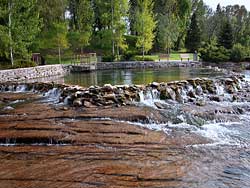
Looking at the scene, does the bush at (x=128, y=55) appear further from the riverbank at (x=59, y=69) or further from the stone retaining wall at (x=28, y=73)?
the stone retaining wall at (x=28, y=73)

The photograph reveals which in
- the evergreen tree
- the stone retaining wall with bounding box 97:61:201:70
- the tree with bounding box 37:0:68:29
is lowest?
the stone retaining wall with bounding box 97:61:201:70

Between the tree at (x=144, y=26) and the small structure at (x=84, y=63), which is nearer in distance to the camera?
the small structure at (x=84, y=63)

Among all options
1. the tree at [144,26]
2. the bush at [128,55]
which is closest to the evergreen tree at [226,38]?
the tree at [144,26]

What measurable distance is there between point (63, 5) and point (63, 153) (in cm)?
Answer: 3356

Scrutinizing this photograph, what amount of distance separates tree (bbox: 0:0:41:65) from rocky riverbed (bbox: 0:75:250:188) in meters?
10.6

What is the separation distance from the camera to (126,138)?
997 cm

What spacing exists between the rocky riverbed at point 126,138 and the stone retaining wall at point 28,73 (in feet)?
24.7

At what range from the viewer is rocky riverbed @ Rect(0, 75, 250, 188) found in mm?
7348

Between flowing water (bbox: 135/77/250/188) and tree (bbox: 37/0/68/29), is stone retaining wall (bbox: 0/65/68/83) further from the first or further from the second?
flowing water (bbox: 135/77/250/188)

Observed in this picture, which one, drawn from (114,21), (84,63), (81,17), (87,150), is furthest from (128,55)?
(87,150)

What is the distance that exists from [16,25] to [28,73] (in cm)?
420

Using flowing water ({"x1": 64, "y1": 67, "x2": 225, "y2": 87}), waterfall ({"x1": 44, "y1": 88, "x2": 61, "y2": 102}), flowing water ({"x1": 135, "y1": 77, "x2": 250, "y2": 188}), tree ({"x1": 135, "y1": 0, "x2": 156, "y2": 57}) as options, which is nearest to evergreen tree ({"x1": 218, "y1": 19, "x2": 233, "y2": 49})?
tree ({"x1": 135, "y1": 0, "x2": 156, "y2": 57})

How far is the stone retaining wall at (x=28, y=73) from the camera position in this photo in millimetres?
23812

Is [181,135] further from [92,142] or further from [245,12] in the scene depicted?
[245,12]
